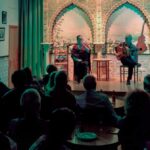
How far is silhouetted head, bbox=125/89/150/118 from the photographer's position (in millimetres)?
2920

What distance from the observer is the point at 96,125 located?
12.1 feet

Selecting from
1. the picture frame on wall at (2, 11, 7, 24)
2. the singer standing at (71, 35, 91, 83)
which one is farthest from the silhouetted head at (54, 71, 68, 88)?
the picture frame on wall at (2, 11, 7, 24)

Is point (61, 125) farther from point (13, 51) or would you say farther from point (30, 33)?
point (30, 33)

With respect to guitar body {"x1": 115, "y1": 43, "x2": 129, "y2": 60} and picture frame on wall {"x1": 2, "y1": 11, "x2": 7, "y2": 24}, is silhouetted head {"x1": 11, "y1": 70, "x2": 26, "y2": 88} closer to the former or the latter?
guitar body {"x1": 115, "y1": 43, "x2": 129, "y2": 60}

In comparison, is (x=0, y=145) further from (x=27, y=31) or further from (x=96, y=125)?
(x=27, y=31)

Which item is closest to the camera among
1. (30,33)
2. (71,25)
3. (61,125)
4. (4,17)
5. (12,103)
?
(61,125)

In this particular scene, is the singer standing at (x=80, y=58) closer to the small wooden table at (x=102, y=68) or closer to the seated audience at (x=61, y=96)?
the small wooden table at (x=102, y=68)

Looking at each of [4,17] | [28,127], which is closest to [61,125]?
[28,127]

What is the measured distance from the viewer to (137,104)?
292 centimetres

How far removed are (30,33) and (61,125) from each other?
28.4 ft

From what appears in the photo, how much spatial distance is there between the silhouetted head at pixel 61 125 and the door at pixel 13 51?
7.81 metres

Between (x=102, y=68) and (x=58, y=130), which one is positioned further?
(x=102, y=68)

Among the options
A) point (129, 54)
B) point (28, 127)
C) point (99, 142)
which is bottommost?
point (99, 142)

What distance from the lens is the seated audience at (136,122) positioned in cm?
293
